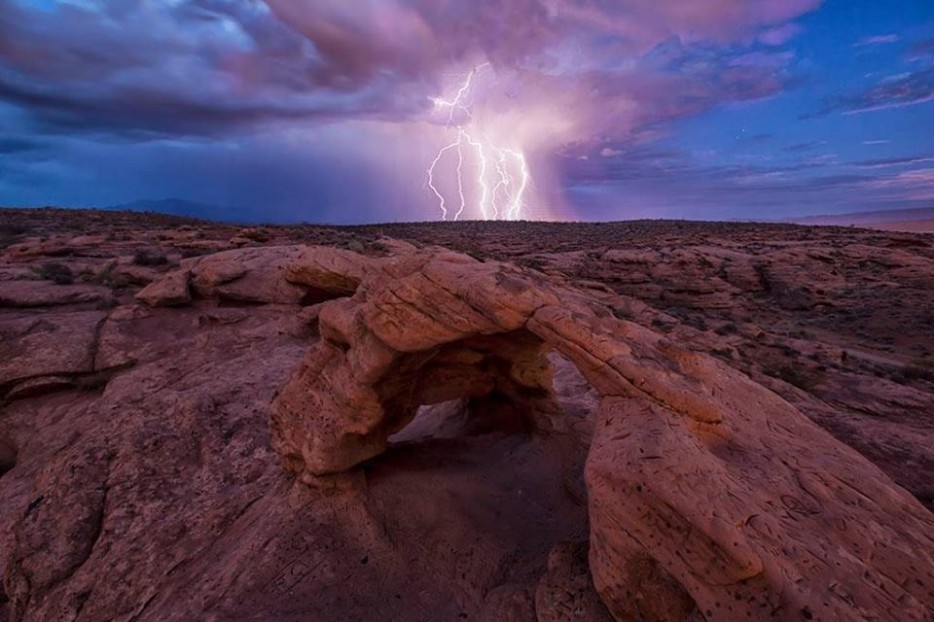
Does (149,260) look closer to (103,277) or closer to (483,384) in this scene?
(103,277)

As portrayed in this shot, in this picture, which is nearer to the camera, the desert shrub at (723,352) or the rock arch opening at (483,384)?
the rock arch opening at (483,384)

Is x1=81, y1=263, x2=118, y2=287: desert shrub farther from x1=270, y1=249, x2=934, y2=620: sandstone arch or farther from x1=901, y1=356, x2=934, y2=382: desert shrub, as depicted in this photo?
x1=901, y1=356, x2=934, y2=382: desert shrub

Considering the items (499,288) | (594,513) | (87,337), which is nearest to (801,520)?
(594,513)

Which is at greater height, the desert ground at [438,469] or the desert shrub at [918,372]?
the desert ground at [438,469]

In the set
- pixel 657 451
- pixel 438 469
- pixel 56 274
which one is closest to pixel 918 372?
pixel 438 469

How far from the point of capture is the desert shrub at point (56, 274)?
53.8 feet

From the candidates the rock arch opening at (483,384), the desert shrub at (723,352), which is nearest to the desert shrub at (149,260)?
the rock arch opening at (483,384)

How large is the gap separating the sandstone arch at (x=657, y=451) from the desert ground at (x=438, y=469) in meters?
0.02

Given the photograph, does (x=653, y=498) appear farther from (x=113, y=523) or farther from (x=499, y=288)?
(x=113, y=523)

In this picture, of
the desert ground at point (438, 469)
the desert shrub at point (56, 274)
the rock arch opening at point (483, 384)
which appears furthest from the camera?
the desert shrub at point (56, 274)

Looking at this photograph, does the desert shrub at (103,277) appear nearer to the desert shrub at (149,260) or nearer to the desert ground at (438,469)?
the desert shrub at (149,260)

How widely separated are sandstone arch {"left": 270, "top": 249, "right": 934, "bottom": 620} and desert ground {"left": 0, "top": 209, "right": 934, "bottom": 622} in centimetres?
2

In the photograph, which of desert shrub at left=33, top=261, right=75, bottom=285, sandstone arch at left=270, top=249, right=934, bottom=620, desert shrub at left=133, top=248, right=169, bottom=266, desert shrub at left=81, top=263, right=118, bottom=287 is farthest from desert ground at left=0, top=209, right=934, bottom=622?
desert shrub at left=133, top=248, right=169, bottom=266

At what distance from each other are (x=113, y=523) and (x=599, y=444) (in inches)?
290
